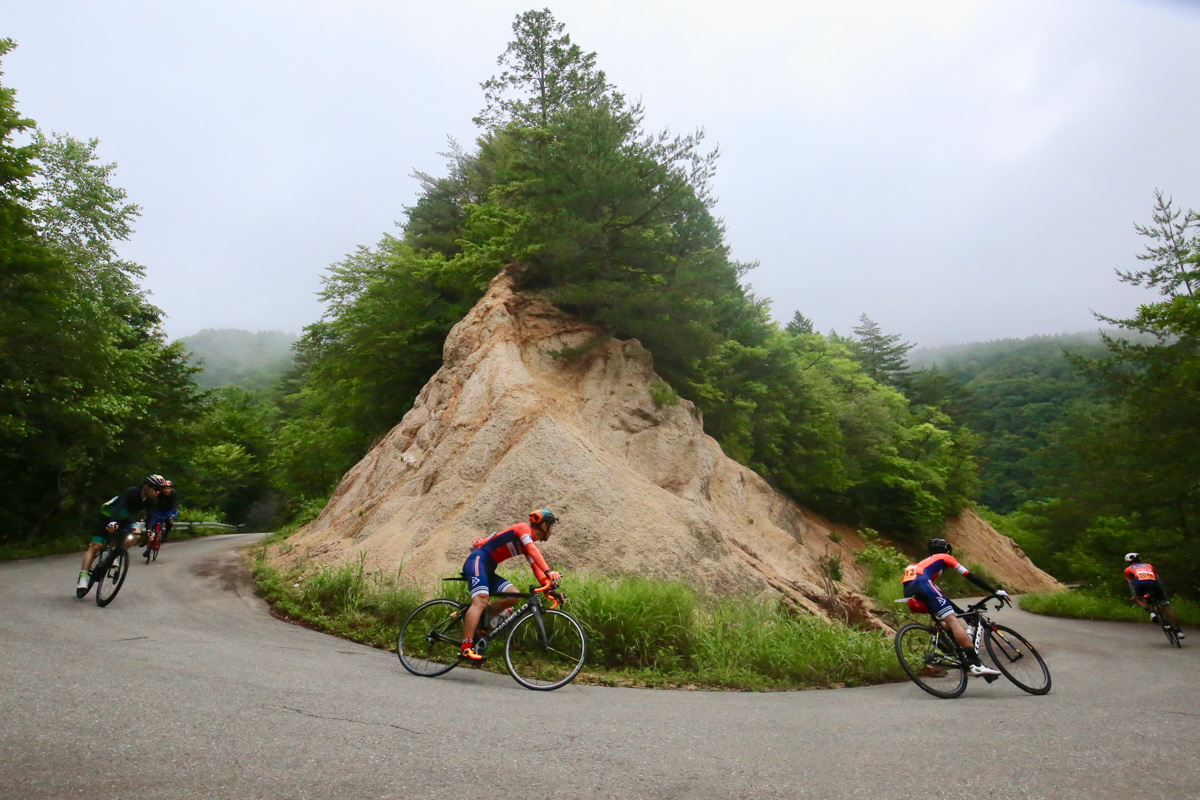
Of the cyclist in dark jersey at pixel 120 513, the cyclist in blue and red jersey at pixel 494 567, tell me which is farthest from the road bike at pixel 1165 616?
the cyclist in dark jersey at pixel 120 513

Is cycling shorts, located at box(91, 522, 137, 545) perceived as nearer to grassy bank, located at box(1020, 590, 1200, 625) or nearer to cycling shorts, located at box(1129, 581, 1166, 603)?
cycling shorts, located at box(1129, 581, 1166, 603)

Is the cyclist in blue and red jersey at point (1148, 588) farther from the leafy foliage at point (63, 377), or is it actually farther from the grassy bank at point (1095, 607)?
the leafy foliage at point (63, 377)

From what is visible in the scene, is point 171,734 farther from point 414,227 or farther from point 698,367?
point 414,227

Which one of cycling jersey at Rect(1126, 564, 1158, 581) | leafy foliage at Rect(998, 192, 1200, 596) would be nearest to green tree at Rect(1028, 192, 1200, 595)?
leafy foliage at Rect(998, 192, 1200, 596)

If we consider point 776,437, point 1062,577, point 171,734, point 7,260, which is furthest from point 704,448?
point 1062,577

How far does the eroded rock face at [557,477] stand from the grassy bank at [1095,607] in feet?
32.9

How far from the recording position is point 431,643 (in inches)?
296

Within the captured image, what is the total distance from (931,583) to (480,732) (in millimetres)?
6043

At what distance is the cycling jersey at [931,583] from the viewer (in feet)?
27.0

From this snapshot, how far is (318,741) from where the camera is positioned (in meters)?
4.45

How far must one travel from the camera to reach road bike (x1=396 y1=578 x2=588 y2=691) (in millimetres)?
7172

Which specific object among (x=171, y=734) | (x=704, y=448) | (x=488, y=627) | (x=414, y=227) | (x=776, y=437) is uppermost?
(x=414, y=227)

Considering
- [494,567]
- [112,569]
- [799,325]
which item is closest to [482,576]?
[494,567]

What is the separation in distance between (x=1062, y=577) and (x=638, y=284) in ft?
128
